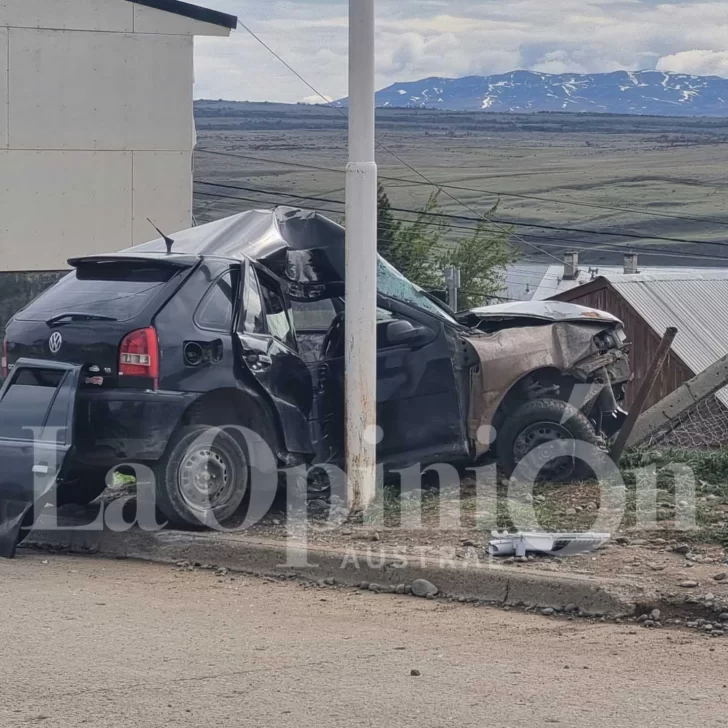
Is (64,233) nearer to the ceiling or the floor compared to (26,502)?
nearer to the ceiling

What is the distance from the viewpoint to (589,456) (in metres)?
8.66

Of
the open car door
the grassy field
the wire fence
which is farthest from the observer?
the grassy field

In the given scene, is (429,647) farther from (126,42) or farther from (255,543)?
(126,42)

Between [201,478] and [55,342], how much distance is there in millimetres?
1247

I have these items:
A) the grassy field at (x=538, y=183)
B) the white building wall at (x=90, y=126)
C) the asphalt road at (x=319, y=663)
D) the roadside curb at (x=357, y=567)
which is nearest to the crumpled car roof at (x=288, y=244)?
the roadside curb at (x=357, y=567)

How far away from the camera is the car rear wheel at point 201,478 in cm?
748

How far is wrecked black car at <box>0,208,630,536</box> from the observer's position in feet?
24.2

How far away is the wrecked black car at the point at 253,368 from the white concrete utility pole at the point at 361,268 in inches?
7.4

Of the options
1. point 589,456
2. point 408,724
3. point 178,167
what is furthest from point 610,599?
point 178,167

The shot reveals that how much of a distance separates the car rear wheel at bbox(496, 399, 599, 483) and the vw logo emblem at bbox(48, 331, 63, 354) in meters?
3.20

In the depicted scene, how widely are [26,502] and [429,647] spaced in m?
2.86

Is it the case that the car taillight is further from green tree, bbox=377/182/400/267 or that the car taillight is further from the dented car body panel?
green tree, bbox=377/182/400/267

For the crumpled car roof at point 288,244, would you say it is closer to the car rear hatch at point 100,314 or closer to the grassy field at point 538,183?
the car rear hatch at point 100,314

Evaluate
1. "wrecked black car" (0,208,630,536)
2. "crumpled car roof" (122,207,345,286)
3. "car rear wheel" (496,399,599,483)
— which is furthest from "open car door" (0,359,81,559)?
"car rear wheel" (496,399,599,483)
